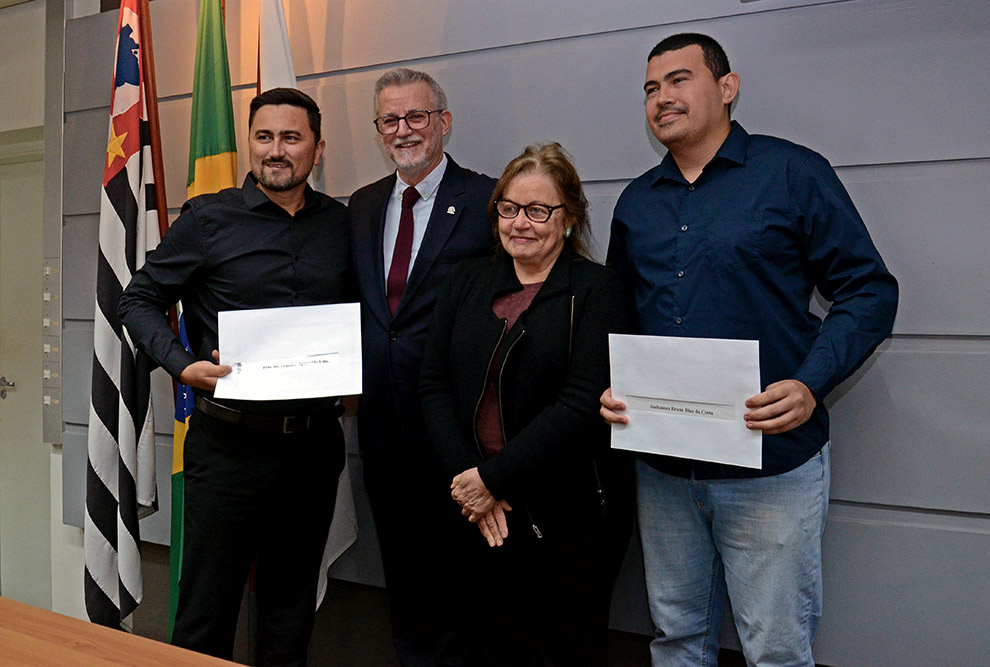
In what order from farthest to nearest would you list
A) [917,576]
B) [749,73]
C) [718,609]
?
[749,73] < [917,576] < [718,609]

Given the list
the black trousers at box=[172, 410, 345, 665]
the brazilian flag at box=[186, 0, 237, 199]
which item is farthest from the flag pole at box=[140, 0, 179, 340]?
the black trousers at box=[172, 410, 345, 665]

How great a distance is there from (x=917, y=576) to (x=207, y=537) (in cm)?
179

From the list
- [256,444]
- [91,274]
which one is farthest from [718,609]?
[91,274]

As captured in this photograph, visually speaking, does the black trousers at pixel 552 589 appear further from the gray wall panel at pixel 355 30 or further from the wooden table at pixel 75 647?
the gray wall panel at pixel 355 30

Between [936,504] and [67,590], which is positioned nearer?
[936,504]

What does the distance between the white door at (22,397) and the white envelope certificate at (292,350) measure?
2435 mm

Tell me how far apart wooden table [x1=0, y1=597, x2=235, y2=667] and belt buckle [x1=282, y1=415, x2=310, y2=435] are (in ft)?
2.10

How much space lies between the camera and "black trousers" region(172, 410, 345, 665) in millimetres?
1628

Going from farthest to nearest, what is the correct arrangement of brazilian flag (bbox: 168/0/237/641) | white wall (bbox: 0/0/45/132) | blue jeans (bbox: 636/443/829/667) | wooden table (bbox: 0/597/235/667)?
1. white wall (bbox: 0/0/45/132)
2. brazilian flag (bbox: 168/0/237/641)
3. blue jeans (bbox: 636/443/829/667)
4. wooden table (bbox: 0/597/235/667)

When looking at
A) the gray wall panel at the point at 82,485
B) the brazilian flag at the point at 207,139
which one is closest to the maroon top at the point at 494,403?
the brazilian flag at the point at 207,139

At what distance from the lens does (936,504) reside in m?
1.61

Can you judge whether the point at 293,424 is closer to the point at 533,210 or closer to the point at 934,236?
the point at 533,210

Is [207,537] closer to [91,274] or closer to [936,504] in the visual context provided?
[91,274]

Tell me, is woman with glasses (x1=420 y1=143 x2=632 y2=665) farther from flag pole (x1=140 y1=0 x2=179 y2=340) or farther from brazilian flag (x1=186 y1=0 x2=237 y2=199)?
flag pole (x1=140 y1=0 x2=179 y2=340)
